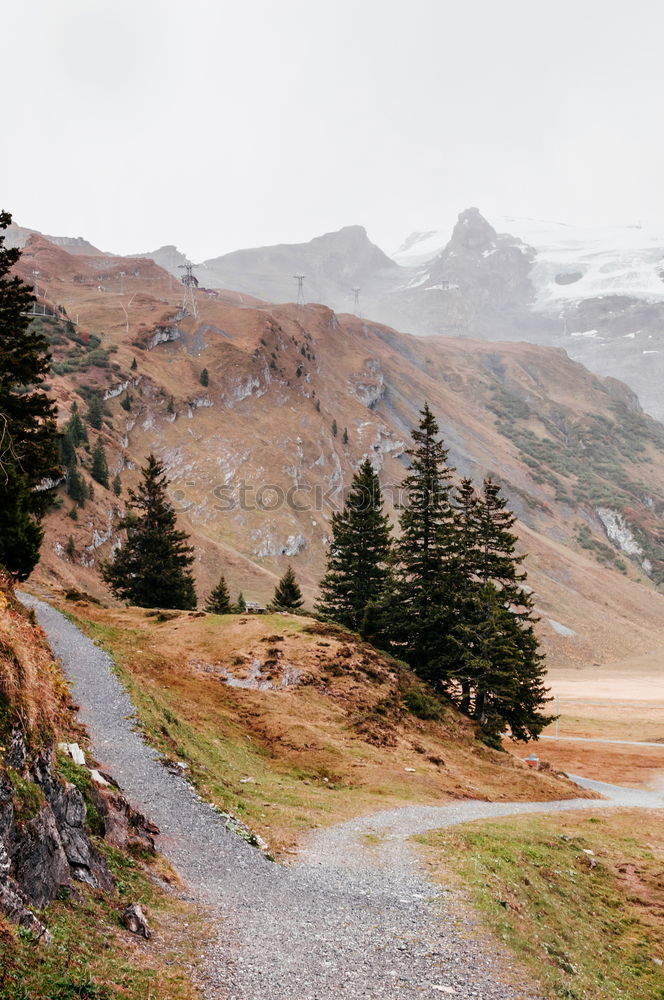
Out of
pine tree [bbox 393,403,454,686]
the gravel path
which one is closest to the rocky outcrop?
the gravel path

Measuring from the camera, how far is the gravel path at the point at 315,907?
27.3 feet

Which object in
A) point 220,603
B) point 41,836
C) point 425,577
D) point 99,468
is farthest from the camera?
point 99,468

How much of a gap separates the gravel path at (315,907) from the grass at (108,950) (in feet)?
Result: 1.71

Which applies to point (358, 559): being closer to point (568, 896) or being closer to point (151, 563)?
point (151, 563)

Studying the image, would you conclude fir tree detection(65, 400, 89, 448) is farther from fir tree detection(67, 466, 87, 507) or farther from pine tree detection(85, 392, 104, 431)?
fir tree detection(67, 466, 87, 507)

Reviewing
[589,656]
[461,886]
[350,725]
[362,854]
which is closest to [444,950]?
[461,886]

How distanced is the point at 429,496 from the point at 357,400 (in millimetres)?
134650

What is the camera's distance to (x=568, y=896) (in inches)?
592

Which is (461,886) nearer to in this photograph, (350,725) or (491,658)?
(350,725)

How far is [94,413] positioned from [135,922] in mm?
104233

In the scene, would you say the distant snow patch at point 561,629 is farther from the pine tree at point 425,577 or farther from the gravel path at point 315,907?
the gravel path at point 315,907

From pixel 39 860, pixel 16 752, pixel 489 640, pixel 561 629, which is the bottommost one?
pixel 561 629

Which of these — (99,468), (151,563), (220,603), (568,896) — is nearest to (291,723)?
(568,896)

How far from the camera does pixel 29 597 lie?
109 ft
